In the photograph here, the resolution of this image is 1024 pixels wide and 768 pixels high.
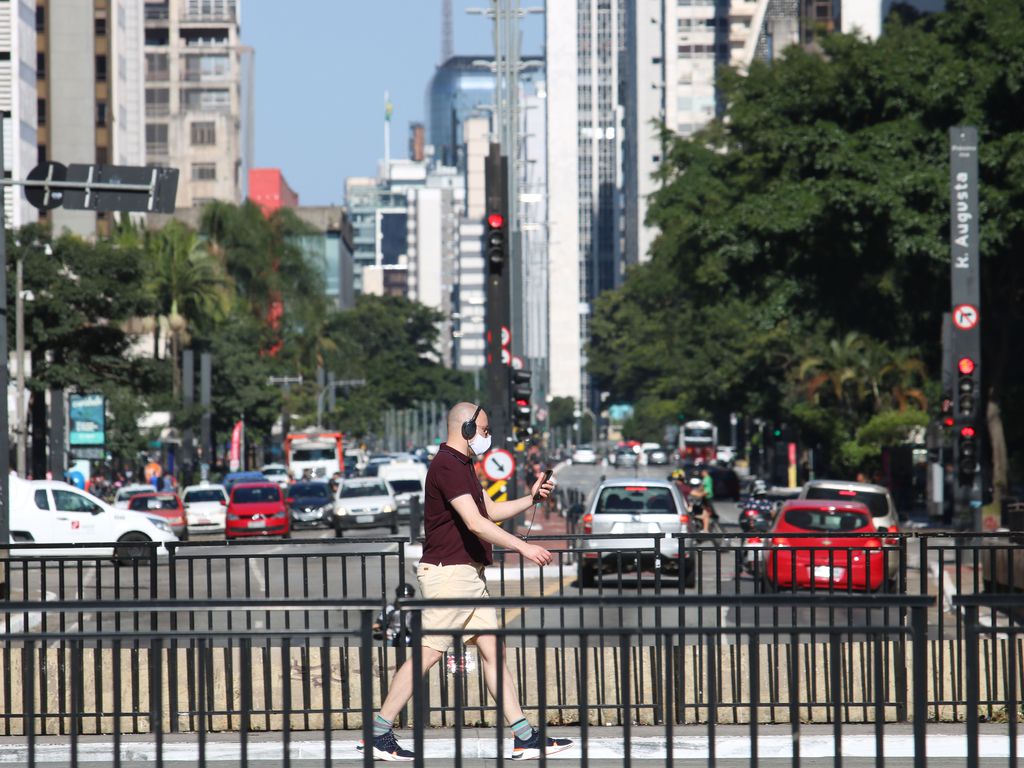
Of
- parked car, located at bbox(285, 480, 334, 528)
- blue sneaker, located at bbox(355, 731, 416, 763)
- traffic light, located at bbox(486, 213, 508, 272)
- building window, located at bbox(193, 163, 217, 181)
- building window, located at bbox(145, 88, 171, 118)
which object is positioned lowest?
parked car, located at bbox(285, 480, 334, 528)

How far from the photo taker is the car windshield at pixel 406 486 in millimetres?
51531

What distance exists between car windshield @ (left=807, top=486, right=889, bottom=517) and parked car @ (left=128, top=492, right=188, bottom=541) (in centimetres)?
1871

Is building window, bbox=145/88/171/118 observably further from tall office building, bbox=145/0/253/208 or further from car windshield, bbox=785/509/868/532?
car windshield, bbox=785/509/868/532

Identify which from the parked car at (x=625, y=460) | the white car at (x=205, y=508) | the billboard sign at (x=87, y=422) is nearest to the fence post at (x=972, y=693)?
the white car at (x=205, y=508)

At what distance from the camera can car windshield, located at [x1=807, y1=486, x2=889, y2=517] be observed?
27.6 metres

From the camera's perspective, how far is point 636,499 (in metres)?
28.5

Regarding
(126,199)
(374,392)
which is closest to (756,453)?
(374,392)

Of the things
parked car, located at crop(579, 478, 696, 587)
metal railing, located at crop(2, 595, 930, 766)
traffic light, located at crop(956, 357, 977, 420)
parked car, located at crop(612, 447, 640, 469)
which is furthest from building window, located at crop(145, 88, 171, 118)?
metal railing, located at crop(2, 595, 930, 766)

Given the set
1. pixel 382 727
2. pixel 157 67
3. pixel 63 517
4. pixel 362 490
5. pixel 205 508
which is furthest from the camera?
pixel 157 67

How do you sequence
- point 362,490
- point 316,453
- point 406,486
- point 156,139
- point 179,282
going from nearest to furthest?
point 362,490 → point 406,486 → point 179,282 → point 316,453 → point 156,139

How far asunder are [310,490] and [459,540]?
40.8 metres

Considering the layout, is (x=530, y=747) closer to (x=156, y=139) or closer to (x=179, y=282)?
(x=179, y=282)

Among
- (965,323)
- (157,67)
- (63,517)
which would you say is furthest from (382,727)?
(157,67)

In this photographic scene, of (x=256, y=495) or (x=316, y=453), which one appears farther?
(x=316, y=453)
